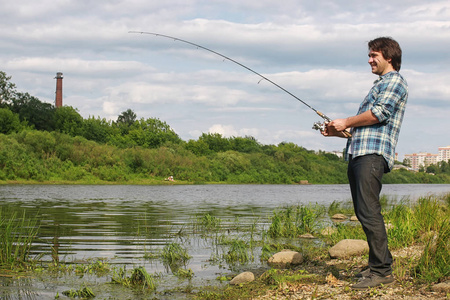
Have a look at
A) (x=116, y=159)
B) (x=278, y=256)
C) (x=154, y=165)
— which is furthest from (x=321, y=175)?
(x=278, y=256)

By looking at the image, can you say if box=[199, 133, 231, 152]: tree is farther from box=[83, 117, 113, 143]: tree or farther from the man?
the man

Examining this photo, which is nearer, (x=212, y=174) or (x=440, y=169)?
(x=212, y=174)

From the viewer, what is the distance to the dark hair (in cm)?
512

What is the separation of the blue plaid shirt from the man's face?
0.08m

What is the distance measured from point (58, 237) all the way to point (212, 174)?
53.1 m

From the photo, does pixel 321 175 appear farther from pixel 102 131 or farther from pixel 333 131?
pixel 333 131

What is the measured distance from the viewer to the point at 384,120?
4988 mm

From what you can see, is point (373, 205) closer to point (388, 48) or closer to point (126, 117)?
point (388, 48)

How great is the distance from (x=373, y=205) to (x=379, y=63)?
4.79 feet

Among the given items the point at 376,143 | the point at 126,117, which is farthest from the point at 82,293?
the point at 126,117

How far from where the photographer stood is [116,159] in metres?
53.4

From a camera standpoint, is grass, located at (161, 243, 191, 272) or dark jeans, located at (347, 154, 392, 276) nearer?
dark jeans, located at (347, 154, 392, 276)

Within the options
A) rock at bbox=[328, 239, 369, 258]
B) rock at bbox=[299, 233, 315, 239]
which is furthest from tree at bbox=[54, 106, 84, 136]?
rock at bbox=[328, 239, 369, 258]

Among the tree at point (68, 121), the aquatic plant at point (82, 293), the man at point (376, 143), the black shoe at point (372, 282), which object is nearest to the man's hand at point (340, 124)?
the man at point (376, 143)
